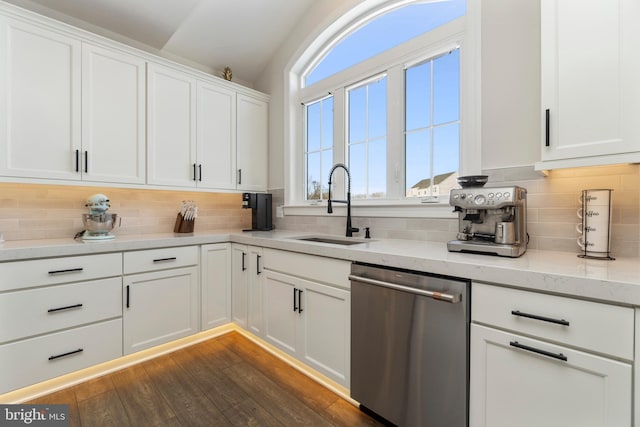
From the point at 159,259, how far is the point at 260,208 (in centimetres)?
104

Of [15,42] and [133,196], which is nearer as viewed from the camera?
[15,42]

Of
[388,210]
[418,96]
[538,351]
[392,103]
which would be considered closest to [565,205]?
[538,351]

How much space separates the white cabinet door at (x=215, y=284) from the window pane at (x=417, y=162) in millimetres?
1635

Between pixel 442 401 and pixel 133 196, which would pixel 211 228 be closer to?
pixel 133 196

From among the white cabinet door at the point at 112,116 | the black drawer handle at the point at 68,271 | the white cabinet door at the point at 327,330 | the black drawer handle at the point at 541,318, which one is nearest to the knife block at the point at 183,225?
the white cabinet door at the point at 112,116

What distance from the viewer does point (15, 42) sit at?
72.5 inches

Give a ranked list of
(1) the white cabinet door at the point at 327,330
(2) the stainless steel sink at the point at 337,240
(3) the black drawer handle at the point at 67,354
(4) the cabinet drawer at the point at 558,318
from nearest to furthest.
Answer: (4) the cabinet drawer at the point at 558,318
(1) the white cabinet door at the point at 327,330
(3) the black drawer handle at the point at 67,354
(2) the stainless steel sink at the point at 337,240

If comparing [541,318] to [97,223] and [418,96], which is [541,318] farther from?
[97,223]

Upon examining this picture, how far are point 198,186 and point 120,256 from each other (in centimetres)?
92

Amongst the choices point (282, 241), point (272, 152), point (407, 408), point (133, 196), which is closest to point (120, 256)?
point (133, 196)

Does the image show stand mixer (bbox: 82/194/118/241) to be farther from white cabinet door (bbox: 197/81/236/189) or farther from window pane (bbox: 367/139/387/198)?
window pane (bbox: 367/139/387/198)

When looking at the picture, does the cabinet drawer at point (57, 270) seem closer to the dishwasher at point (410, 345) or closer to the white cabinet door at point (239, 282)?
the white cabinet door at point (239, 282)

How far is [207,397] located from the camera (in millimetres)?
1792

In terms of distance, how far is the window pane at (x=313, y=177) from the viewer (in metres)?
2.92
